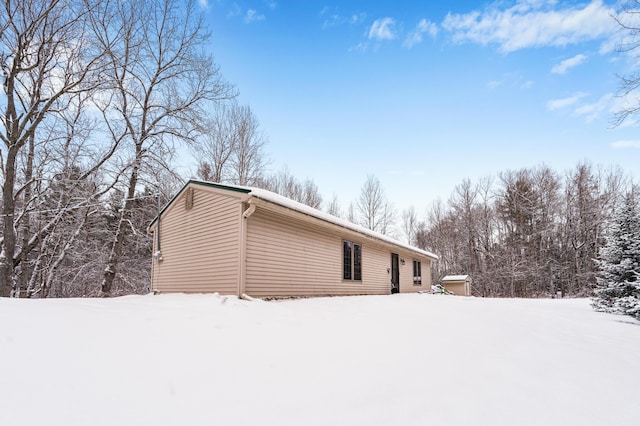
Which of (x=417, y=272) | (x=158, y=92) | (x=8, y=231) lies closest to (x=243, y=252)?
(x=8, y=231)

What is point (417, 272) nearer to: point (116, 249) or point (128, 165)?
point (116, 249)

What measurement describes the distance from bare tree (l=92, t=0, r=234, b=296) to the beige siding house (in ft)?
10.9

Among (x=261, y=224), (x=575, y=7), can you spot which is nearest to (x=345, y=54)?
(x=575, y=7)

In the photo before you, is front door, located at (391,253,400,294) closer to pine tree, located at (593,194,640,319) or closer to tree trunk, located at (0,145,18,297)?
pine tree, located at (593,194,640,319)

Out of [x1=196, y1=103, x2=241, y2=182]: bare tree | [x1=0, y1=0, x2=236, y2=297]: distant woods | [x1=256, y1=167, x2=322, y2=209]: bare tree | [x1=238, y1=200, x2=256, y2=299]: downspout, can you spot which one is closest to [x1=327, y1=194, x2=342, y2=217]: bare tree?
[x1=256, y1=167, x2=322, y2=209]: bare tree

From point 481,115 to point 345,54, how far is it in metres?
6.69

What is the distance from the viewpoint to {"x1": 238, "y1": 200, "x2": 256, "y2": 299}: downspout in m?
6.78

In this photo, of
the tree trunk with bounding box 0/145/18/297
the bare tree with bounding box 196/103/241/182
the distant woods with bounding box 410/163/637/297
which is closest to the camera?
the tree trunk with bounding box 0/145/18/297

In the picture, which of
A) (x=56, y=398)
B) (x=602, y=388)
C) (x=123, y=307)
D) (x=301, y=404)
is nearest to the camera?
(x=56, y=398)

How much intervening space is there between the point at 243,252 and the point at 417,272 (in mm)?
13408

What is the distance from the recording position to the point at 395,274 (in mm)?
15031

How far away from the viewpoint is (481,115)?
14312 mm

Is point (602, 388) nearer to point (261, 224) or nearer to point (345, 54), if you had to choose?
point (261, 224)

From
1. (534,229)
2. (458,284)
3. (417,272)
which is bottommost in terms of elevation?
(458,284)
